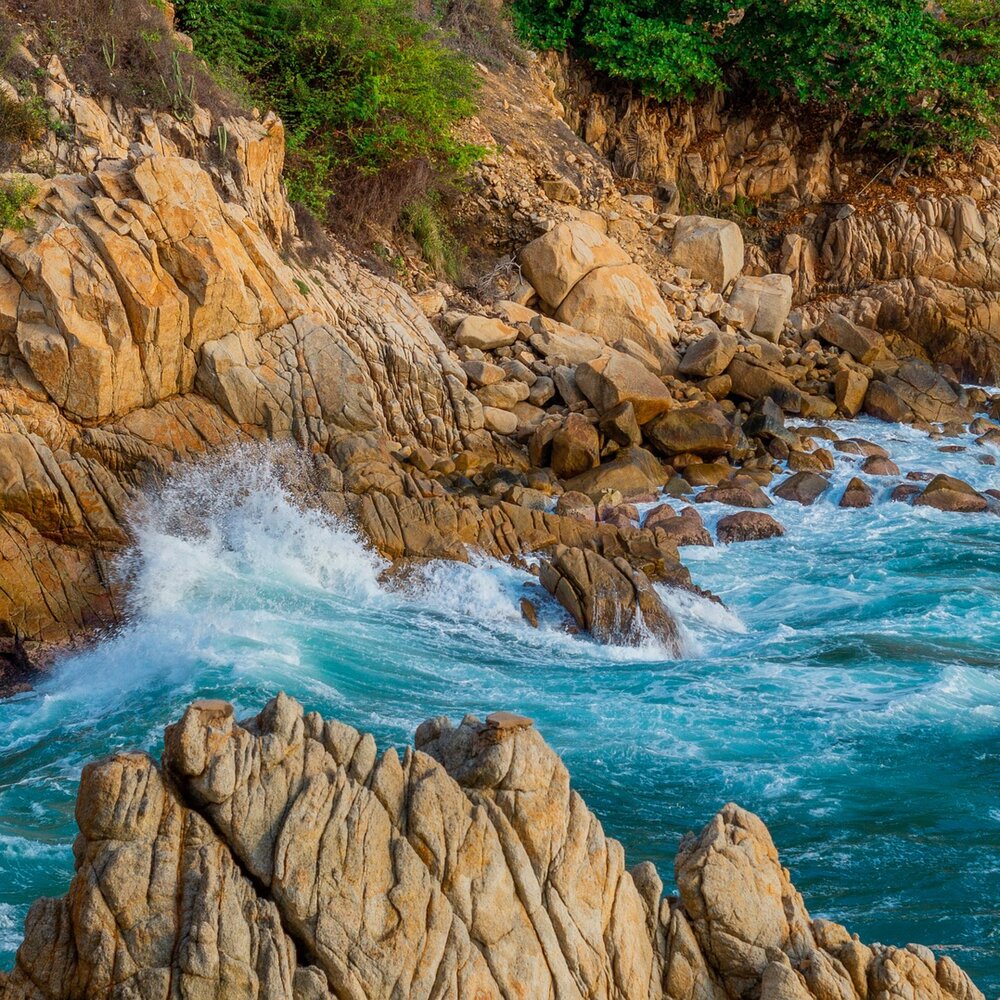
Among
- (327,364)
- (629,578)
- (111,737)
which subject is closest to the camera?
(111,737)

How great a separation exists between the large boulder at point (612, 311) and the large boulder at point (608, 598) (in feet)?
28.5

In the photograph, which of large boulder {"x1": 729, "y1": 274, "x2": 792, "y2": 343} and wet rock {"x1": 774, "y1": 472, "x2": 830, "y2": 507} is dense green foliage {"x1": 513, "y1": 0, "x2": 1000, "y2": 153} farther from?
wet rock {"x1": 774, "y1": 472, "x2": 830, "y2": 507}

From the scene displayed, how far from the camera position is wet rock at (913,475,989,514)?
17.9 meters

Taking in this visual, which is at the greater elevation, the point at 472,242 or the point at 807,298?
the point at 472,242

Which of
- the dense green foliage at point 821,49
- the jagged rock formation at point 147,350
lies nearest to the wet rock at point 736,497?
the jagged rock formation at point 147,350

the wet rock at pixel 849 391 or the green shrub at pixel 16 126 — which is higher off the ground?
the green shrub at pixel 16 126

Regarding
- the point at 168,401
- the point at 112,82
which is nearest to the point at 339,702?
the point at 168,401

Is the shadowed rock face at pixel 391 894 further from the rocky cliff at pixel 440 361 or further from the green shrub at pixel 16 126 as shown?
the green shrub at pixel 16 126

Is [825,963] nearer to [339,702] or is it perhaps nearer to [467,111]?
[339,702]

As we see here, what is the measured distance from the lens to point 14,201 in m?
14.4

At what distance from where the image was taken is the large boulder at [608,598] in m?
13.2

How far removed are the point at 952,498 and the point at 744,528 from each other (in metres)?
3.56

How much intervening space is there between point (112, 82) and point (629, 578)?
10015 millimetres

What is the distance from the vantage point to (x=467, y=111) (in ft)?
71.9
